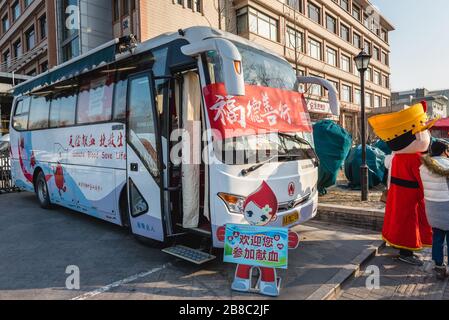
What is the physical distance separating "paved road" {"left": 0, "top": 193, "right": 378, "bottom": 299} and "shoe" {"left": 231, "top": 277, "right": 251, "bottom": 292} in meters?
0.09

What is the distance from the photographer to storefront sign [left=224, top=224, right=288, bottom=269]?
3.82 m

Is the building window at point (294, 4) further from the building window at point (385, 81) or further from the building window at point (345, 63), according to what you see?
the building window at point (385, 81)

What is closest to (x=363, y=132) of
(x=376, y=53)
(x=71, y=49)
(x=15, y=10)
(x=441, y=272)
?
(x=441, y=272)

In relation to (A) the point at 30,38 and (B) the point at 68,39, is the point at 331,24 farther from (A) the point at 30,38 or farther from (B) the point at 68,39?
(A) the point at 30,38

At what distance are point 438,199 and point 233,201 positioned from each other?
8.86ft

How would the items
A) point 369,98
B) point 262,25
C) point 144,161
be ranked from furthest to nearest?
point 369,98
point 262,25
point 144,161

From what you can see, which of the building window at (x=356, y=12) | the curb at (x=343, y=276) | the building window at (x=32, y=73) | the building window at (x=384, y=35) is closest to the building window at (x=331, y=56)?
the building window at (x=356, y=12)

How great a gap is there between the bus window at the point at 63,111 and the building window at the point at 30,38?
27233mm

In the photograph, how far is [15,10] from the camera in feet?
112

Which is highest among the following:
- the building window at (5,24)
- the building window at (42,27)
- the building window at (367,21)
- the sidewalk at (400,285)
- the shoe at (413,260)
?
the building window at (367,21)

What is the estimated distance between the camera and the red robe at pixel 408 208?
466 cm

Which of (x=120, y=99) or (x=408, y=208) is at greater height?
(x=120, y=99)
